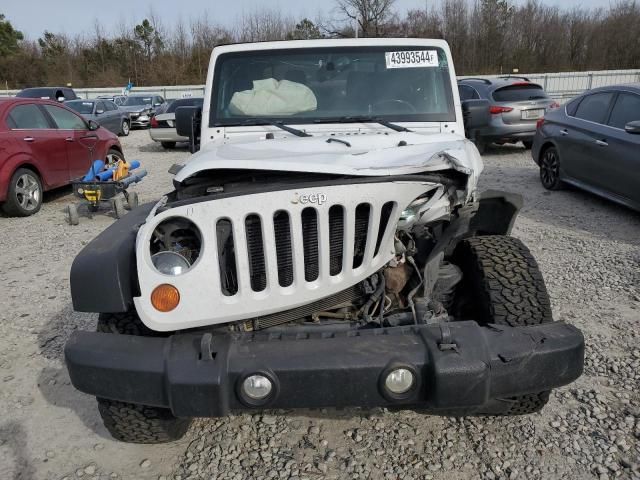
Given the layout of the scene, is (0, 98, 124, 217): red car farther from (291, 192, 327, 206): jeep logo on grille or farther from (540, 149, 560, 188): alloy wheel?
(540, 149, 560, 188): alloy wheel

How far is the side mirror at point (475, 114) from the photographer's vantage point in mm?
3670

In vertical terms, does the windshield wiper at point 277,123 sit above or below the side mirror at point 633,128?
above

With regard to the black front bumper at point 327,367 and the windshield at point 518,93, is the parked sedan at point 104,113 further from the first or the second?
the black front bumper at point 327,367

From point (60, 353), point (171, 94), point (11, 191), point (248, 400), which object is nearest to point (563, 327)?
point (248, 400)

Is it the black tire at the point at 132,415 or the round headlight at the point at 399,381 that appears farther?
the black tire at the point at 132,415

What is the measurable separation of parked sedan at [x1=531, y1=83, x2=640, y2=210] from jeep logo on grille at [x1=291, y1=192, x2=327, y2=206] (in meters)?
5.02

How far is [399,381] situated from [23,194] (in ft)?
24.1

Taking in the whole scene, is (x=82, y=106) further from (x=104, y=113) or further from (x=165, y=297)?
(x=165, y=297)

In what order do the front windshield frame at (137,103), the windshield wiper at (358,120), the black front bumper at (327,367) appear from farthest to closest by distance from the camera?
the front windshield frame at (137,103), the windshield wiper at (358,120), the black front bumper at (327,367)

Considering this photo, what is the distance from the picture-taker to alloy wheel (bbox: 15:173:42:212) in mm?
7562

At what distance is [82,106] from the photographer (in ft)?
56.9

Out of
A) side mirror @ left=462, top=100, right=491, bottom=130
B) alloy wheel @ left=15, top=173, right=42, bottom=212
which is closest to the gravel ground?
side mirror @ left=462, top=100, right=491, bottom=130

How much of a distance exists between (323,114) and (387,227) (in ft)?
4.94

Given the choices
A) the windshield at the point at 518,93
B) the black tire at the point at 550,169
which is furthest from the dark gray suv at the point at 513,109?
the black tire at the point at 550,169
